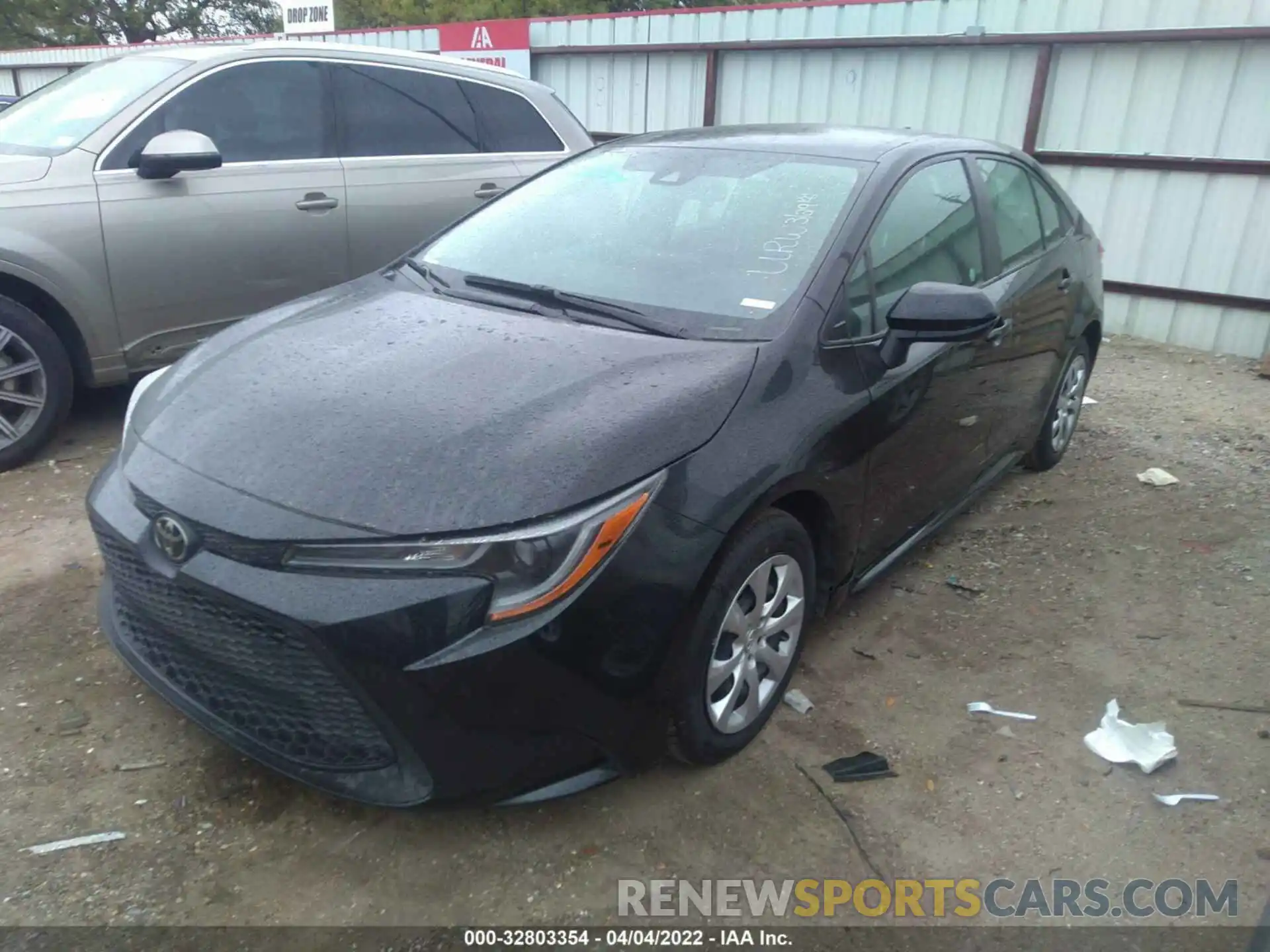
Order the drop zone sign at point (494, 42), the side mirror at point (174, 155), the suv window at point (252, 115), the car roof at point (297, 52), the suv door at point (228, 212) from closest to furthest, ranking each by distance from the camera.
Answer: the side mirror at point (174, 155) < the suv door at point (228, 212) < the suv window at point (252, 115) < the car roof at point (297, 52) < the drop zone sign at point (494, 42)

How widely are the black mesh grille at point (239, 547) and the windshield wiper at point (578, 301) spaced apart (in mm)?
1176

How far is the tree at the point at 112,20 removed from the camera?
3138 cm

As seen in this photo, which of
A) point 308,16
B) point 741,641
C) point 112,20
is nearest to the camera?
point 741,641

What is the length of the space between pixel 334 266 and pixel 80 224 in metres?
1.21

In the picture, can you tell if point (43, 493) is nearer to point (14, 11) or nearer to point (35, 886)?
point (35, 886)

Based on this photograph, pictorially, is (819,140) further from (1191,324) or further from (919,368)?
(1191,324)

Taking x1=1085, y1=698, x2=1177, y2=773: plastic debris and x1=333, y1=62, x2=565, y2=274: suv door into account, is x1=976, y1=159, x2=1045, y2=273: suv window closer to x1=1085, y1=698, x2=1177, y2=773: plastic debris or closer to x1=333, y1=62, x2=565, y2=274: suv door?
x1=1085, y1=698, x2=1177, y2=773: plastic debris

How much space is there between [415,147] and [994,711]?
423cm

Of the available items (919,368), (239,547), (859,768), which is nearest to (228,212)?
(239,547)

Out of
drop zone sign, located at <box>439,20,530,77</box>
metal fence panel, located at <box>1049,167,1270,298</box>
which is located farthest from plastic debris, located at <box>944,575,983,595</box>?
drop zone sign, located at <box>439,20,530,77</box>

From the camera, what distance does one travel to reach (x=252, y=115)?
193 inches

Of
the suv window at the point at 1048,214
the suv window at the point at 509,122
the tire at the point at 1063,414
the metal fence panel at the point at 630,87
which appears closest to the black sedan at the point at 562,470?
the suv window at the point at 1048,214

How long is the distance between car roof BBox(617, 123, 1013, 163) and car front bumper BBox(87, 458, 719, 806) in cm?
166

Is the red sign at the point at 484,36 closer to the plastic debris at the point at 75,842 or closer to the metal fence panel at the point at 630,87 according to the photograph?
the metal fence panel at the point at 630,87
